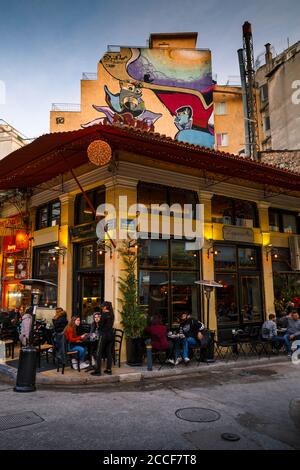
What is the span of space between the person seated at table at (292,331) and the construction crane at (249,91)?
12826 mm

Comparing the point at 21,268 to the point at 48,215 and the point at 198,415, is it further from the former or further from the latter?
the point at 198,415

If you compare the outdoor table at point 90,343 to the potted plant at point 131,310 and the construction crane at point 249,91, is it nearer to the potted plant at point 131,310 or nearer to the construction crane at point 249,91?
the potted plant at point 131,310

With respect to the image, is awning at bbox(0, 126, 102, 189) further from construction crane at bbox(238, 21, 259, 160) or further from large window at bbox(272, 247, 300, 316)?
construction crane at bbox(238, 21, 259, 160)

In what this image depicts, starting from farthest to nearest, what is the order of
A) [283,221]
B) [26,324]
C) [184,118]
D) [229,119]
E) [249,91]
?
[229,119] → [249,91] → [184,118] → [283,221] → [26,324]

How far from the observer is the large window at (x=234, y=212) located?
13.8 m

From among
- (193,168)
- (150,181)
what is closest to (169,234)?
(150,181)

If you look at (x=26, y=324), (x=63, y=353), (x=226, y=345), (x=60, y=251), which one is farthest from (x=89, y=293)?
(x=226, y=345)

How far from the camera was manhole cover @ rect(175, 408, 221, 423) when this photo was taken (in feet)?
18.7

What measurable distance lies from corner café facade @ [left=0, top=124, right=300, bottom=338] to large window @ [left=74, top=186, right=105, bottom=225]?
Result: 4 centimetres

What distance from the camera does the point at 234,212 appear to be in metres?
14.3

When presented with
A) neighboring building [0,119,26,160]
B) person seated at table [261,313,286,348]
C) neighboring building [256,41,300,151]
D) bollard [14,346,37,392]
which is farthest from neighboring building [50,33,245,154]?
bollard [14,346,37,392]

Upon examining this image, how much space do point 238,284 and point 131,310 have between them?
509cm
